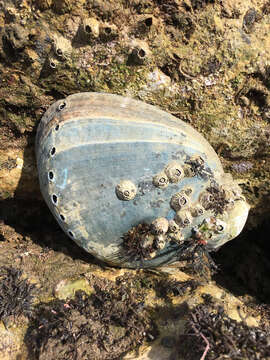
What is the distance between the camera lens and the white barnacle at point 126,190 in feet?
9.82

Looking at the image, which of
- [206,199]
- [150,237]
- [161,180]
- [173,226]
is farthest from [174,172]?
[150,237]

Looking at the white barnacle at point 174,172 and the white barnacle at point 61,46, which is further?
the white barnacle at point 61,46

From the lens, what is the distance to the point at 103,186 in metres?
3.07

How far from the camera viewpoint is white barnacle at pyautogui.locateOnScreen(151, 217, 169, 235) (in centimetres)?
302

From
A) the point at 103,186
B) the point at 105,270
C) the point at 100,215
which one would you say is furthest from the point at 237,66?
the point at 105,270

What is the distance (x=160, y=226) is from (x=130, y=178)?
568 millimetres

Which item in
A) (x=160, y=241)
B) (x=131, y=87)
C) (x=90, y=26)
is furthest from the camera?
(x=131, y=87)

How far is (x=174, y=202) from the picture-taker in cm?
302

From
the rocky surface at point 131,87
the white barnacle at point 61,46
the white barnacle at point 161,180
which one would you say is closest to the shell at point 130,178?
the white barnacle at point 161,180

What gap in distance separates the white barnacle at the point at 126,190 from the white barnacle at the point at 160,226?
35cm

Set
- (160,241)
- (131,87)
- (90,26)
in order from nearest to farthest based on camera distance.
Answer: (90,26)
(160,241)
(131,87)

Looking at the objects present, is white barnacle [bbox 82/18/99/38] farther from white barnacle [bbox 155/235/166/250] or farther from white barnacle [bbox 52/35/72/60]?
white barnacle [bbox 155/235/166/250]

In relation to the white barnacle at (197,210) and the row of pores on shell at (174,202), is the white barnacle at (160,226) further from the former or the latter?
the white barnacle at (197,210)

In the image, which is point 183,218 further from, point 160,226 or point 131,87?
point 131,87
